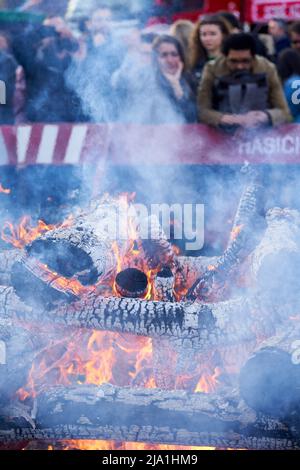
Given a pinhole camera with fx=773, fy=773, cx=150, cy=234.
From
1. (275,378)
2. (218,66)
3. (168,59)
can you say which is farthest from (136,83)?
(275,378)

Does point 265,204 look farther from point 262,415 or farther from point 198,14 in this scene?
point 198,14

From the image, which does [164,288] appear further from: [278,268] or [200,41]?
[200,41]

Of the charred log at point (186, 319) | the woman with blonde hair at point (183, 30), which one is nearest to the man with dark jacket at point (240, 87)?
the woman with blonde hair at point (183, 30)

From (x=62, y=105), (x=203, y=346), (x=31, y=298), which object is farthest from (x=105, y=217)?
(x=62, y=105)

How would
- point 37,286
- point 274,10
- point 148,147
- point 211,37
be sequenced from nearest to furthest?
point 37,286 → point 148,147 → point 211,37 → point 274,10

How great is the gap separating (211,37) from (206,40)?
0.05 meters

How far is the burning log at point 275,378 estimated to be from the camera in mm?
3383

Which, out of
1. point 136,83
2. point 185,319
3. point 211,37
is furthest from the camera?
point 211,37

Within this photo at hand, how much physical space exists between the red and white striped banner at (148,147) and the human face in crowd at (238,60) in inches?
30.0

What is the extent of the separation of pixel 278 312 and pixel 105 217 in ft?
3.38

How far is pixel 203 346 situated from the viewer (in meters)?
3.58

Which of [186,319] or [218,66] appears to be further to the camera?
[218,66]

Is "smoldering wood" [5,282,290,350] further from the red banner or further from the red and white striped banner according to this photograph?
the red banner

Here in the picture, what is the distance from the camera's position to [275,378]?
3400 mm
